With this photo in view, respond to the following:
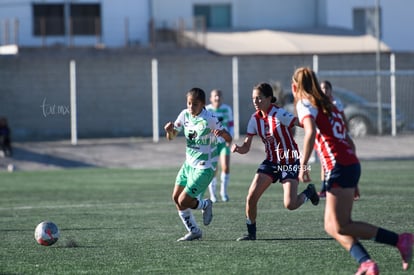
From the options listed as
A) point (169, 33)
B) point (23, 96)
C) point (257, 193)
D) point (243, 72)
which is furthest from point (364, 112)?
point (257, 193)

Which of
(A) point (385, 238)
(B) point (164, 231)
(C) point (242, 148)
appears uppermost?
(C) point (242, 148)

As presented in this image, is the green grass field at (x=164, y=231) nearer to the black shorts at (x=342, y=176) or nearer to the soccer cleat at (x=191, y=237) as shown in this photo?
the soccer cleat at (x=191, y=237)

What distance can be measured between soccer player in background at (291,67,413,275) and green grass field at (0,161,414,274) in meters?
0.53

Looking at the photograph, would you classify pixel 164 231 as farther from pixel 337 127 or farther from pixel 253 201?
pixel 337 127

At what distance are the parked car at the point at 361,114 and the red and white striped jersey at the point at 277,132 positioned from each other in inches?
746

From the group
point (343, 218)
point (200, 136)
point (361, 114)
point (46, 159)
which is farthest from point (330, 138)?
point (361, 114)

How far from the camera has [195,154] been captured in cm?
1183

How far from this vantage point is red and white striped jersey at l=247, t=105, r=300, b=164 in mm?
11711

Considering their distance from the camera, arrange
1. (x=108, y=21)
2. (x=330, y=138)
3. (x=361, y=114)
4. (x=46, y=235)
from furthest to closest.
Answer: (x=108, y=21), (x=361, y=114), (x=46, y=235), (x=330, y=138)

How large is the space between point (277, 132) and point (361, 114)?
19815mm

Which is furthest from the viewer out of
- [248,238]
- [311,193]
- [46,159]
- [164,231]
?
[46,159]

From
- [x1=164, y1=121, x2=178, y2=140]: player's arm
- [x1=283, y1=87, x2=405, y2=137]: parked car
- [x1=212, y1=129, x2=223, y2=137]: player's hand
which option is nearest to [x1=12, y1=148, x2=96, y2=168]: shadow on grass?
[x1=283, y1=87, x2=405, y2=137]: parked car

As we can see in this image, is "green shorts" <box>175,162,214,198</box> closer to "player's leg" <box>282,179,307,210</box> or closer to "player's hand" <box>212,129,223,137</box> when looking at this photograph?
"player's hand" <box>212,129,223,137</box>

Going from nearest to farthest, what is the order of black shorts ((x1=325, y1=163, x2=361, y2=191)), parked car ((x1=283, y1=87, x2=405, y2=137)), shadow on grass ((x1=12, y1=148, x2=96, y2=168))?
black shorts ((x1=325, y1=163, x2=361, y2=191)) → shadow on grass ((x1=12, y1=148, x2=96, y2=168)) → parked car ((x1=283, y1=87, x2=405, y2=137))
